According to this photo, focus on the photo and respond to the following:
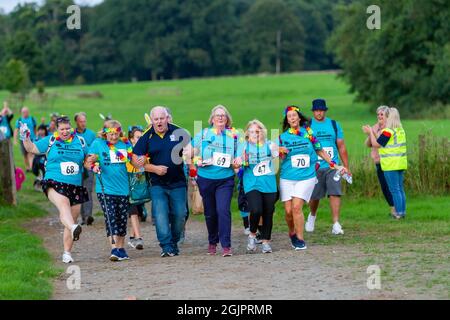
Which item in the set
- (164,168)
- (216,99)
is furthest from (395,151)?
(216,99)

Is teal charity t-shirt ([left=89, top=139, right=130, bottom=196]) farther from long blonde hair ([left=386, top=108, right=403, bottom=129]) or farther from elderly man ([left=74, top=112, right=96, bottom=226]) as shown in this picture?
long blonde hair ([left=386, top=108, right=403, bottom=129])

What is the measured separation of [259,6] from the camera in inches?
5148

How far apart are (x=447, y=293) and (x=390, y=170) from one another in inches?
286

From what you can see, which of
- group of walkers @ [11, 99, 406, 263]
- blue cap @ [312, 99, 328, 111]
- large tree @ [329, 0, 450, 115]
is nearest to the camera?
group of walkers @ [11, 99, 406, 263]

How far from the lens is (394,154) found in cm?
1695

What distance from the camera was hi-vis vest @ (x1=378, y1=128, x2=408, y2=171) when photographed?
666 inches

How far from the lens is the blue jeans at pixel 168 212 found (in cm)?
1385

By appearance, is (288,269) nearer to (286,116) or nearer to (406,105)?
(286,116)

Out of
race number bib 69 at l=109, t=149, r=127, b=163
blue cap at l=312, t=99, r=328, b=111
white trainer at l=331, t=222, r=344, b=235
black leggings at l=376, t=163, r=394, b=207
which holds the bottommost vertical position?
white trainer at l=331, t=222, r=344, b=235

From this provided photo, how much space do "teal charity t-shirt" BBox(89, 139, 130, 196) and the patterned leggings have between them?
0.09m

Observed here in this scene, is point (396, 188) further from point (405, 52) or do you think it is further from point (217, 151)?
point (405, 52)

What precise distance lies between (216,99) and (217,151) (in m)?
73.3

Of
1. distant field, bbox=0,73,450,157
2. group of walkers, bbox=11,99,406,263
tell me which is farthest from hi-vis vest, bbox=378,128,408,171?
distant field, bbox=0,73,450,157

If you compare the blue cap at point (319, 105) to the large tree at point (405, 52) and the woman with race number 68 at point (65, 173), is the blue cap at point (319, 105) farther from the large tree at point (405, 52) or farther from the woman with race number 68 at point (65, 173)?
the large tree at point (405, 52)
